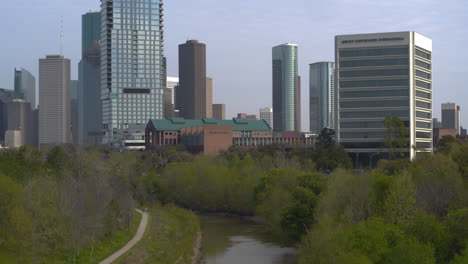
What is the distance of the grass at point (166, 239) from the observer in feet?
218

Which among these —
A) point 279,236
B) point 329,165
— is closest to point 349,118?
point 329,165

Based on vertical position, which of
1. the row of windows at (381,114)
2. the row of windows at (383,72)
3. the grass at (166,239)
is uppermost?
the row of windows at (383,72)

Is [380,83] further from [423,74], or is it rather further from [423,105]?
[423,105]

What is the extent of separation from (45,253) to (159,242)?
20181 millimetres

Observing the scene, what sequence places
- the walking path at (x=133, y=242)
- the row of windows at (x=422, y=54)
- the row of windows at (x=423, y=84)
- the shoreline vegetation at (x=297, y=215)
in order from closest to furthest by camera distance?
the shoreline vegetation at (x=297, y=215) < the walking path at (x=133, y=242) < the row of windows at (x=422, y=54) < the row of windows at (x=423, y=84)

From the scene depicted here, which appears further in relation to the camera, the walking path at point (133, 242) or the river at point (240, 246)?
the river at point (240, 246)

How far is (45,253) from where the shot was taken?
58.9 m

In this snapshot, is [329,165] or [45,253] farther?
[329,165]

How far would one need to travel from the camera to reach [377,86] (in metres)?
159

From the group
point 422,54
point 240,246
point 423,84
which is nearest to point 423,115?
point 423,84

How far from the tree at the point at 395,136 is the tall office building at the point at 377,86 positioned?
3382mm

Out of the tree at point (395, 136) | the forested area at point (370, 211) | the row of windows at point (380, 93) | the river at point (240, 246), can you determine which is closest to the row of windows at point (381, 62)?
the row of windows at point (380, 93)

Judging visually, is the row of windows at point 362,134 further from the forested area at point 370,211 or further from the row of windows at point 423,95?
the forested area at point 370,211

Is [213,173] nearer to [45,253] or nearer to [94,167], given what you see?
[94,167]
